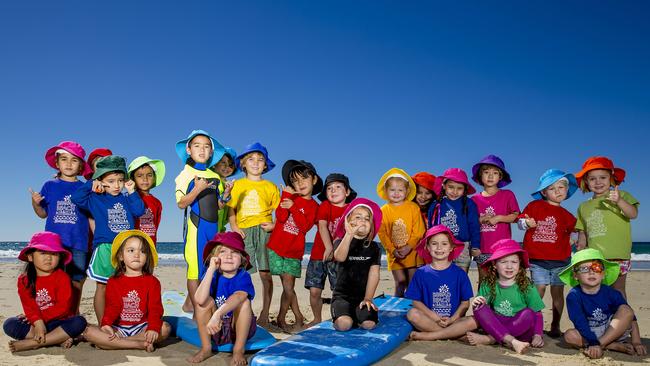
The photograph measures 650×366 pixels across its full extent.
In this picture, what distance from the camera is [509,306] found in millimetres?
4941

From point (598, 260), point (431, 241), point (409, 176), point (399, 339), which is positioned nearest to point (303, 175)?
point (409, 176)

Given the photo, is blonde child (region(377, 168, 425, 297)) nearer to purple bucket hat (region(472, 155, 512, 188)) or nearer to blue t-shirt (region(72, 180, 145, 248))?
purple bucket hat (region(472, 155, 512, 188))

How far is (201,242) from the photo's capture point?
17.7 feet

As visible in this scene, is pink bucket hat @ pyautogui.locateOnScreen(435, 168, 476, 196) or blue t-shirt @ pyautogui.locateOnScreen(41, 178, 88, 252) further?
pink bucket hat @ pyautogui.locateOnScreen(435, 168, 476, 196)

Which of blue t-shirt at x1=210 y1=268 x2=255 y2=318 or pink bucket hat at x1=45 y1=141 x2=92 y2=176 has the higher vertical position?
pink bucket hat at x1=45 y1=141 x2=92 y2=176

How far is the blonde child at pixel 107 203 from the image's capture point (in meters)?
5.26

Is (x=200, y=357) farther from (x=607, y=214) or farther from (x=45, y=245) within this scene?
(x=607, y=214)

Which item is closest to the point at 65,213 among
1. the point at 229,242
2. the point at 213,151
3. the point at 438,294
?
the point at 213,151

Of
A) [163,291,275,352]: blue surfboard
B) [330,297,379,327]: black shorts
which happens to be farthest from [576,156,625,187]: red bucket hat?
[163,291,275,352]: blue surfboard

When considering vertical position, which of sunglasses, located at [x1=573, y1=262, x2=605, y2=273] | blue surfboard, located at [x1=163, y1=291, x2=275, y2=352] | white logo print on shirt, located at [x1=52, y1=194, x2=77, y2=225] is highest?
white logo print on shirt, located at [x1=52, y1=194, x2=77, y2=225]

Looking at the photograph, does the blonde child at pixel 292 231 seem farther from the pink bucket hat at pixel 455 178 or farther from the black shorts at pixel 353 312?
the pink bucket hat at pixel 455 178

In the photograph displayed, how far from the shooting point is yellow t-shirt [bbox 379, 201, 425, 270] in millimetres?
6004

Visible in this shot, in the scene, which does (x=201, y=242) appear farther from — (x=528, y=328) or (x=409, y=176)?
(x=528, y=328)

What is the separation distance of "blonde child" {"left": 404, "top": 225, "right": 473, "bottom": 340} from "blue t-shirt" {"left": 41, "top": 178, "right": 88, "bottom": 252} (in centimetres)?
355
